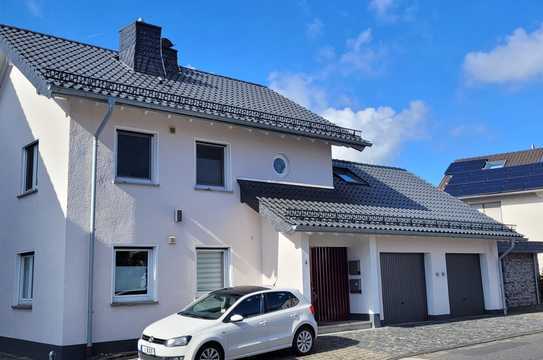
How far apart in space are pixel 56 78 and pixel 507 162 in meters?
29.4

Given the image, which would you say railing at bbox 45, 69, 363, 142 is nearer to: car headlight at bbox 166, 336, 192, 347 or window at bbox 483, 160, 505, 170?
car headlight at bbox 166, 336, 192, 347

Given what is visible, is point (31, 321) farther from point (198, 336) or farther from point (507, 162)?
point (507, 162)

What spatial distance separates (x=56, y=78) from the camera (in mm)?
11961

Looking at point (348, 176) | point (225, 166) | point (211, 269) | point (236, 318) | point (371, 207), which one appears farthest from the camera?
point (348, 176)

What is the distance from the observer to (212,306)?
11.1 metres

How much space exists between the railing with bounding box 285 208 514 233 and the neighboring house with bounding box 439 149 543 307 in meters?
5.48

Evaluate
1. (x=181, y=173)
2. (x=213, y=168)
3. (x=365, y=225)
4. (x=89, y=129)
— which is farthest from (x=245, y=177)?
(x=89, y=129)

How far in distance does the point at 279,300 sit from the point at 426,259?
25.5 ft

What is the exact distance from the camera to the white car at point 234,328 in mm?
9891

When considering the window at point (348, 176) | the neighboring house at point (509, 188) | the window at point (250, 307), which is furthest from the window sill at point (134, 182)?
the neighboring house at point (509, 188)

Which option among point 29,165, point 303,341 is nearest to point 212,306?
point 303,341

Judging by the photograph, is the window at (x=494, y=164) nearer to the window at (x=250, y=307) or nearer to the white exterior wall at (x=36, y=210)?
the window at (x=250, y=307)

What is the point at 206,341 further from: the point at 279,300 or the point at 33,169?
the point at 33,169

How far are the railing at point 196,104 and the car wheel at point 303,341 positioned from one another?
227 inches
